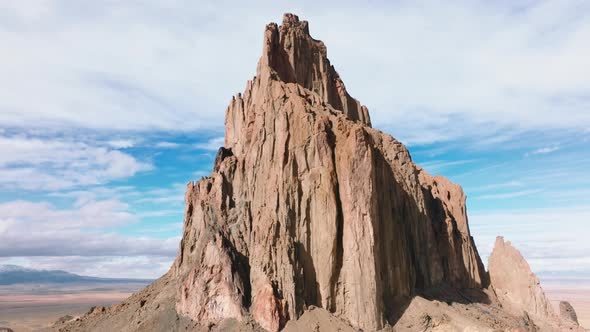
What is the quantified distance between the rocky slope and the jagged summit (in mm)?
3889

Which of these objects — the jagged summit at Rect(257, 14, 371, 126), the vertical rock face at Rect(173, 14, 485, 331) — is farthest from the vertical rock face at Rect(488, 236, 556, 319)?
the jagged summit at Rect(257, 14, 371, 126)

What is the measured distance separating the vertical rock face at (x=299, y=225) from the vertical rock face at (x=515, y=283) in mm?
15966

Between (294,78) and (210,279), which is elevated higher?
(294,78)

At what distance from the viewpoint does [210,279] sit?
65062 millimetres

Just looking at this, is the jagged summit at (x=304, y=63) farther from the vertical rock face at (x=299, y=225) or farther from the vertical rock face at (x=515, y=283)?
the vertical rock face at (x=515, y=283)

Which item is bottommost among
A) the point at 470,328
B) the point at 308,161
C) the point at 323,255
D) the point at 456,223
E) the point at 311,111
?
the point at 470,328

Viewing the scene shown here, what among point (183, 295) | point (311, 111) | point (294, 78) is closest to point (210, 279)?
point (183, 295)

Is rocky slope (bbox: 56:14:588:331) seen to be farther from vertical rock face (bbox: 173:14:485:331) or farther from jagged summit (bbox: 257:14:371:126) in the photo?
jagged summit (bbox: 257:14:371:126)

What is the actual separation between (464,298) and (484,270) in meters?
16.3

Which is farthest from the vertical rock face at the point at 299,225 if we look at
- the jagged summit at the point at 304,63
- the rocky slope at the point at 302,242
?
the jagged summit at the point at 304,63

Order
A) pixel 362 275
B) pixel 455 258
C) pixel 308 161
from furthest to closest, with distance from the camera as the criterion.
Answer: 1. pixel 455 258
2. pixel 308 161
3. pixel 362 275

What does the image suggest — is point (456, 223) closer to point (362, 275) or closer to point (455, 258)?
point (455, 258)

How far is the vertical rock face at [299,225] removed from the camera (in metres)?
62.0

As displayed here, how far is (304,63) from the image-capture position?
92.4 meters
